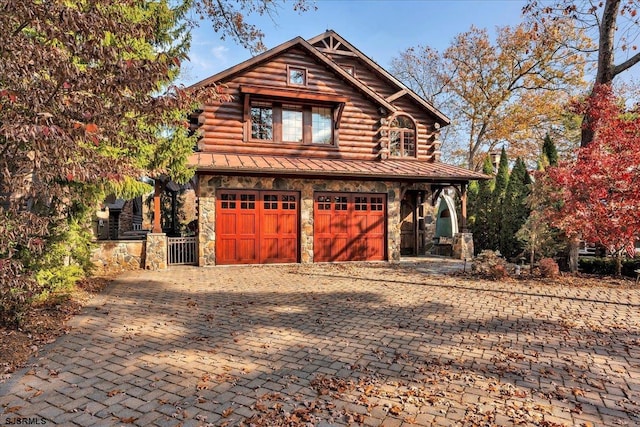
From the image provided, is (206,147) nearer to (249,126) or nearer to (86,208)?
(249,126)

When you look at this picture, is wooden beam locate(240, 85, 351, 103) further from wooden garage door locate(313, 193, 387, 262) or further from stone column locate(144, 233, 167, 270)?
stone column locate(144, 233, 167, 270)

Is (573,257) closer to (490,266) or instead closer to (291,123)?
(490,266)

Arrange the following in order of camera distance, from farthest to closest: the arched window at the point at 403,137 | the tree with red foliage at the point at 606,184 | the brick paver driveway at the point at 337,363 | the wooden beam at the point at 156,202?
the arched window at the point at 403,137 → the wooden beam at the point at 156,202 → the tree with red foliage at the point at 606,184 → the brick paver driveway at the point at 337,363

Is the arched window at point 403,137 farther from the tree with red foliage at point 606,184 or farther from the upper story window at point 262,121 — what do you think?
the tree with red foliage at point 606,184

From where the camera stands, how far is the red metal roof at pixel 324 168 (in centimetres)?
1177

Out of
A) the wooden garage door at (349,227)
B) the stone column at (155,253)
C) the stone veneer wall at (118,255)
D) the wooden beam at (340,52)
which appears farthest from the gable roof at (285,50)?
the stone veneer wall at (118,255)

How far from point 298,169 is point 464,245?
775cm

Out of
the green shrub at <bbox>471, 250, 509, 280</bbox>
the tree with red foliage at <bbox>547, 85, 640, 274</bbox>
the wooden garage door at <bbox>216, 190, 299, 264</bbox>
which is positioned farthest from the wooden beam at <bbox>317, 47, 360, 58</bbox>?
the green shrub at <bbox>471, 250, 509, 280</bbox>

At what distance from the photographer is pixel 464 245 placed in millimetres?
15367

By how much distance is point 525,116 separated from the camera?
26938mm

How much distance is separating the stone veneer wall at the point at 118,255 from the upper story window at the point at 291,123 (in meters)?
5.42

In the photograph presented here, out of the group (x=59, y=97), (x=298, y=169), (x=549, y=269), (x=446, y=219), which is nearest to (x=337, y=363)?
(x=59, y=97)

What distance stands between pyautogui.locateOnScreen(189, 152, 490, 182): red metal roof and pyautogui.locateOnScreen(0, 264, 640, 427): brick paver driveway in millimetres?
4820

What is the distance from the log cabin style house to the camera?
1257 cm
